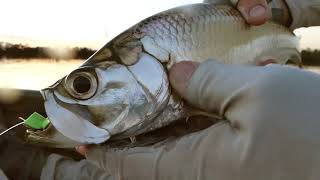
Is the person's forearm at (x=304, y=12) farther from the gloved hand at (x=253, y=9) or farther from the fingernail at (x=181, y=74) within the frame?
the fingernail at (x=181, y=74)

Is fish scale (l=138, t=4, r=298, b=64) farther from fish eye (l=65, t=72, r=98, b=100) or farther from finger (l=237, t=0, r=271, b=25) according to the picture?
fish eye (l=65, t=72, r=98, b=100)

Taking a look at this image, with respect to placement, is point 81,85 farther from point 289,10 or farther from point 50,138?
point 289,10

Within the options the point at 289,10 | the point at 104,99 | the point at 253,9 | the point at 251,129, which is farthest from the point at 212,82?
the point at 289,10

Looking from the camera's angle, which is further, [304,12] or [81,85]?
[304,12]

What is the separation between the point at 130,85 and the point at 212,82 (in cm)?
23

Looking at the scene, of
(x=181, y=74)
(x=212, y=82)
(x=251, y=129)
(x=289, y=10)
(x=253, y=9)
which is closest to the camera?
(x=251, y=129)

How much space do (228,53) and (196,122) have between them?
0.68 ft

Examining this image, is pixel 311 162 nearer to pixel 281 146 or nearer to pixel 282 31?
pixel 281 146

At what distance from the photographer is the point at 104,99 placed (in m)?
1.30

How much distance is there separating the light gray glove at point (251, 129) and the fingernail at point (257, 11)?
0.36m

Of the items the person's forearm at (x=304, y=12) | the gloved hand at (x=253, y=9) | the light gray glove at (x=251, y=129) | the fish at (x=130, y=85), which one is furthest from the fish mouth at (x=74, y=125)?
the person's forearm at (x=304, y=12)

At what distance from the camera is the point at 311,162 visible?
1000 mm

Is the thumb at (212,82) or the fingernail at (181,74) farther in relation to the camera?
the fingernail at (181,74)

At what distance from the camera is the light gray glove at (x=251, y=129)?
39.6 inches
